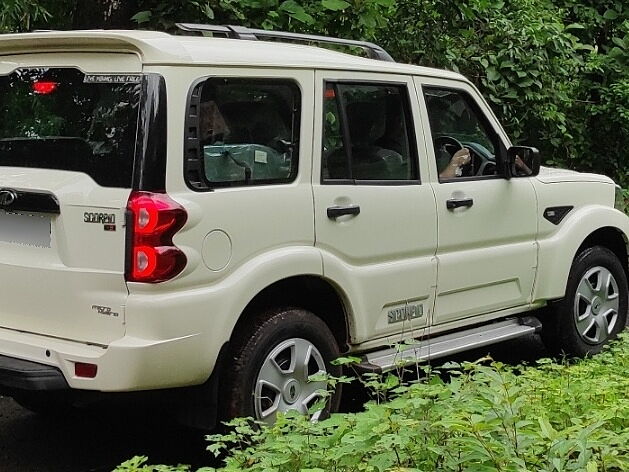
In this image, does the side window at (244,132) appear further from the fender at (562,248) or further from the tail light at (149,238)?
the fender at (562,248)

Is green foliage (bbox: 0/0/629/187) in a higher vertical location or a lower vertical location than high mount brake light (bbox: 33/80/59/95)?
higher

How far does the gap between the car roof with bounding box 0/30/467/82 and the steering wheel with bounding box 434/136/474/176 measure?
2.69 feet

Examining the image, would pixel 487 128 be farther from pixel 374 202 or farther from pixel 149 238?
pixel 149 238

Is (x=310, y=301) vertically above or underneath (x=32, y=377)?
above

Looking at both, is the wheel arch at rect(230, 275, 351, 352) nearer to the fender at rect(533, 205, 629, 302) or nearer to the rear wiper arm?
the rear wiper arm

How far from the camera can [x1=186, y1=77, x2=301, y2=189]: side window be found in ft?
13.6

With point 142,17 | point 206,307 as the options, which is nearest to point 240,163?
point 206,307

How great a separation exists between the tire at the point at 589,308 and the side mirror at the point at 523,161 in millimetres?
802

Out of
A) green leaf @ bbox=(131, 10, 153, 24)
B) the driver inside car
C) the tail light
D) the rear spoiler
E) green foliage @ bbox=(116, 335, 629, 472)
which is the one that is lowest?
green foliage @ bbox=(116, 335, 629, 472)

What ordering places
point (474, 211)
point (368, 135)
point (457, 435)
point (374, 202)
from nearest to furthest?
1. point (457, 435)
2. point (374, 202)
3. point (368, 135)
4. point (474, 211)

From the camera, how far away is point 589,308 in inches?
251

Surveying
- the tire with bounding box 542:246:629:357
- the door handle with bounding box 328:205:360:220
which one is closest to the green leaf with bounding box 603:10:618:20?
the tire with bounding box 542:246:629:357

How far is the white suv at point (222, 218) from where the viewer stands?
3957 millimetres

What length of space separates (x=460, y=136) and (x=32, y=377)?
2976 millimetres
